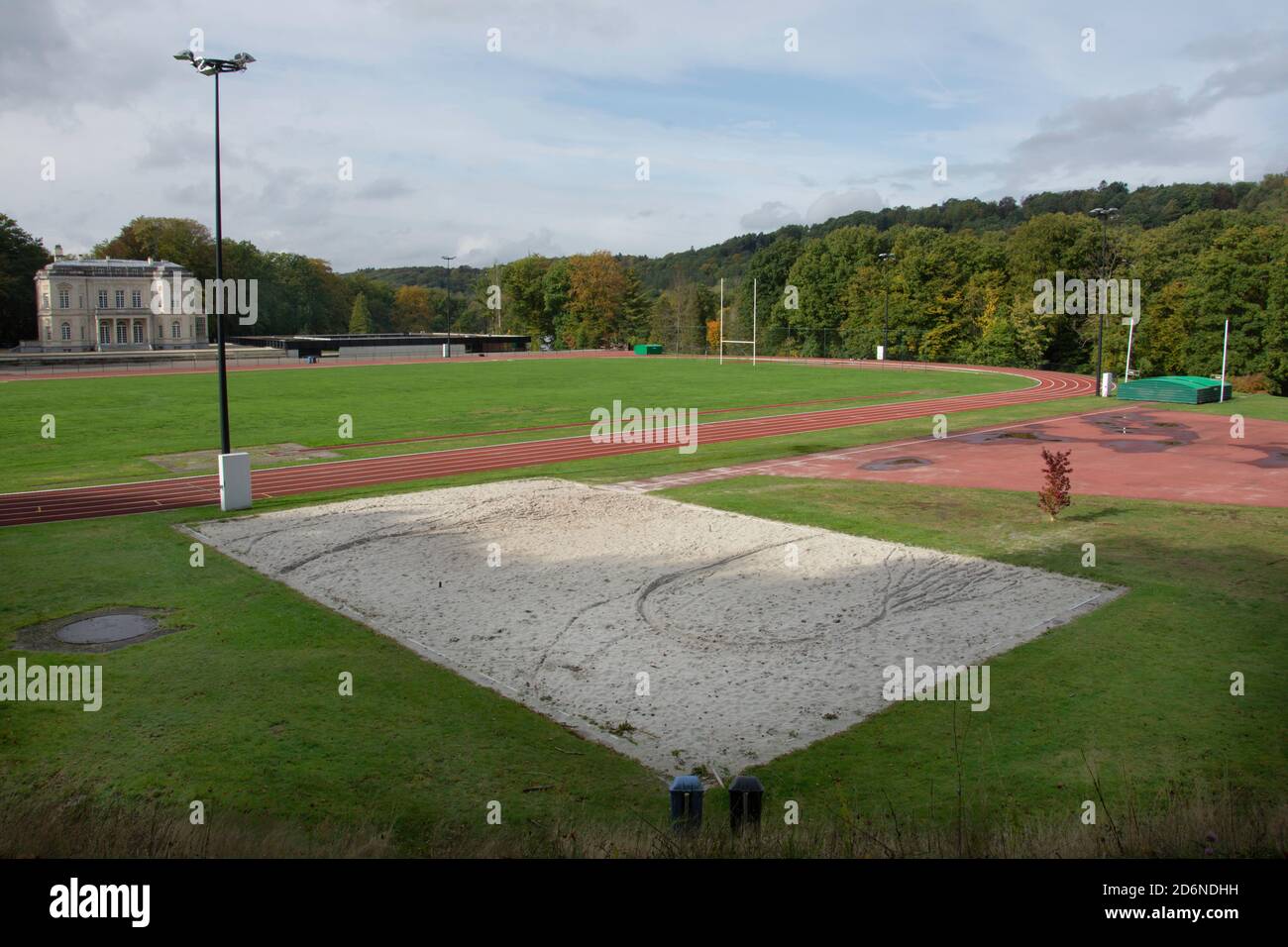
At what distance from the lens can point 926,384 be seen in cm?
5106

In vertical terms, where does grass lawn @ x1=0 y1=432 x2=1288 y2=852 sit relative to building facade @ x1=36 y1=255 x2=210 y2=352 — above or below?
below

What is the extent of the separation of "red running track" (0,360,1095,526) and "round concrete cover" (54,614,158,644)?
23.7 feet

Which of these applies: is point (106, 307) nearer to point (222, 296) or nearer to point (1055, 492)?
point (222, 296)

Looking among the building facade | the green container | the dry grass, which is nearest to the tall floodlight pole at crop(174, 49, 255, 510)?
the dry grass

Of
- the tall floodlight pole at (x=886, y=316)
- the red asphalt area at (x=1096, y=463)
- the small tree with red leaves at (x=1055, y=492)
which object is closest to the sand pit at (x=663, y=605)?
the small tree with red leaves at (x=1055, y=492)

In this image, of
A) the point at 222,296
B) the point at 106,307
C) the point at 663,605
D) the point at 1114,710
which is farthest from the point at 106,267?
the point at 1114,710

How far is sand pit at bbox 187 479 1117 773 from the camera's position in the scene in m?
9.50

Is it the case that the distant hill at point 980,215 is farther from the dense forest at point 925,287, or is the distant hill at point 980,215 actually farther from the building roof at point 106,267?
the building roof at point 106,267

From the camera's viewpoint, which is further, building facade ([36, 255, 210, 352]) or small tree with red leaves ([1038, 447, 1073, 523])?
building facade ([36, 255, 210, 352])

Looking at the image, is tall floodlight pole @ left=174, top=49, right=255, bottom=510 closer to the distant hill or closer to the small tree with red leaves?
the small tree with red leaves
